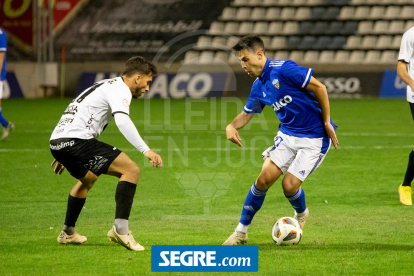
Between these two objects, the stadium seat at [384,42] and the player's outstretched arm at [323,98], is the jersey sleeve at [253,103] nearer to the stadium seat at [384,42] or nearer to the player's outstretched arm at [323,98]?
the player's outstretched arm at [323,98]

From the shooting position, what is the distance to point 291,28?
23.4 meters

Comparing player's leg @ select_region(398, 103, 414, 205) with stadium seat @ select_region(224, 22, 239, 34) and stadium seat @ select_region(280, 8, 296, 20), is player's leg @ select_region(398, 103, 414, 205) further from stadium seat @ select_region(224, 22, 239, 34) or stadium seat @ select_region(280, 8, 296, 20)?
stadium seat @ select_region(280, 8, 296, 20)

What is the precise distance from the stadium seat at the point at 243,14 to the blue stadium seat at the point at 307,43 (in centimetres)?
267

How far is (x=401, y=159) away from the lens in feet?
28.7

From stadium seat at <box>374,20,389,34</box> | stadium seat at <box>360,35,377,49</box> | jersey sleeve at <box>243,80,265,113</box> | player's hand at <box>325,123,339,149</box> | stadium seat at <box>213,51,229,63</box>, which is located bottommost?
stadium seat at <box>213,51,229,63</box>

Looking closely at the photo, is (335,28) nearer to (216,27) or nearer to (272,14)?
(272,14)

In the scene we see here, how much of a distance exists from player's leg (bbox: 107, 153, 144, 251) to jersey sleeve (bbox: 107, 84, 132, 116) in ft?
1.25

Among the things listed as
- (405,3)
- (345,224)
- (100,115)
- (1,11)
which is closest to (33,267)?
(100,115)

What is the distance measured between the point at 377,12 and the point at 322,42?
8.45 feet

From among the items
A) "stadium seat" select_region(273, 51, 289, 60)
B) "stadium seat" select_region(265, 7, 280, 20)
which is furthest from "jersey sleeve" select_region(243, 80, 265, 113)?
"stadium seat" select_region(265, 7, 280, 20)

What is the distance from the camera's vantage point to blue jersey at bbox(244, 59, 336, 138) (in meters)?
4.52

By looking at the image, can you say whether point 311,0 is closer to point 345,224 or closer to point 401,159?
point 401,159

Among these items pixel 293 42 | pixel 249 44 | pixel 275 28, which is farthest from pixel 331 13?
pixel 249 44

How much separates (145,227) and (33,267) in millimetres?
1356
